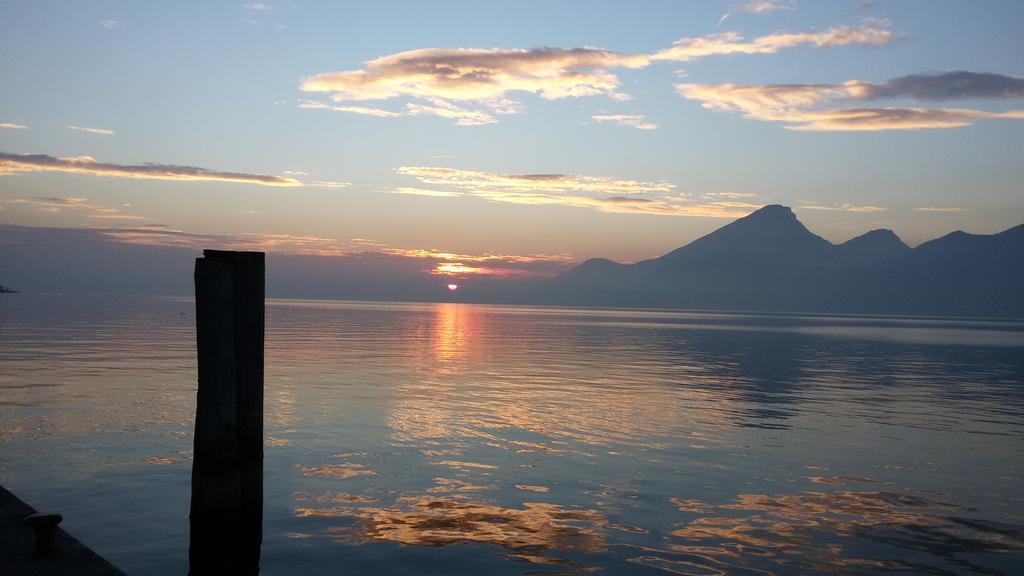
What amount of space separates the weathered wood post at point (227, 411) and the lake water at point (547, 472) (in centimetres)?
199

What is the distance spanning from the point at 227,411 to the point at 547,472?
10.6 metres

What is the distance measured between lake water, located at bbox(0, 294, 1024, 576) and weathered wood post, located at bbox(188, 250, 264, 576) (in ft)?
6.54

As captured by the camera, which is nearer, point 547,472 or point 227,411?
point 227,411

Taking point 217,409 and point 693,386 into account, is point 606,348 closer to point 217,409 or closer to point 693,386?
point 693,386

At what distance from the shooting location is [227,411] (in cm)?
1023

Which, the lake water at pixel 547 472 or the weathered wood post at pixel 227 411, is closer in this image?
the weathered wood post at pixel 227 411

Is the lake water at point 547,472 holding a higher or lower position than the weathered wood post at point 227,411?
lower

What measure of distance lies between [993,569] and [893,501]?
4.57 m

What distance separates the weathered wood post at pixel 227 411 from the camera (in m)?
10.2

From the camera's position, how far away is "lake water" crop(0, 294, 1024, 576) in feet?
44.0

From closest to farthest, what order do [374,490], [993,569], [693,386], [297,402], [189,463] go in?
[993,569]
[374,490]
[189,463]
[297,402]
[693,386]

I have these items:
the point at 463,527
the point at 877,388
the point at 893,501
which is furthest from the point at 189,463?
the point at 877,388

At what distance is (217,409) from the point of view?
401 inches

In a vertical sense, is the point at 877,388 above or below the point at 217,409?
below
